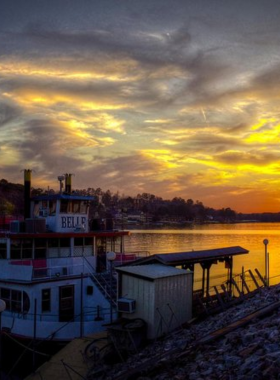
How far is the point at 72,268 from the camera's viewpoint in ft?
82.3

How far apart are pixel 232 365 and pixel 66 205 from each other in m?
18.9

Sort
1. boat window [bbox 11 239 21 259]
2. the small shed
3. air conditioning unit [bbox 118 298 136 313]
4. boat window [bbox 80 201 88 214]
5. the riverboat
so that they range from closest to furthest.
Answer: the small shed < air conditioning unit [bbox 118 298 136 313] < the riverboat < boat window [bbox 11 239 21 259] < boat window [bbox 80 201 88 214]

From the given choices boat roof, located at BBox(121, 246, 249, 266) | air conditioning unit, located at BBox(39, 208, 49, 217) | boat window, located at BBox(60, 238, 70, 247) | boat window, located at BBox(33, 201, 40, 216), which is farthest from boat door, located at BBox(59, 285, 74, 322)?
boat window, located at BBox(33, 201, 40, 216)

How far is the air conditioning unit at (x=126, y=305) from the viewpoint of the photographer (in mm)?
18609

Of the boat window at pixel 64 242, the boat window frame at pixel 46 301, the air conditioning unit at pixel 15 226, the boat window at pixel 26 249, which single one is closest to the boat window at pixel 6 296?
the boat window at pixel 26 249

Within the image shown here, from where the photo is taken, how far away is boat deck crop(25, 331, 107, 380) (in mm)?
17156

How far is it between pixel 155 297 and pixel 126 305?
1.32m

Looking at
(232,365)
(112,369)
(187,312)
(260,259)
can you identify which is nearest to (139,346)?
(112,369)

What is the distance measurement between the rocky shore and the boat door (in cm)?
744

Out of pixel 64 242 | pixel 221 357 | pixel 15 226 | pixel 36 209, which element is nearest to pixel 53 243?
pixel 64 242

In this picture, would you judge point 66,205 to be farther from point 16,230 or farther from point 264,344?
point 264,344

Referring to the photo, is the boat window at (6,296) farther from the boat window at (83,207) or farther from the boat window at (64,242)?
the boat window at (83,207)

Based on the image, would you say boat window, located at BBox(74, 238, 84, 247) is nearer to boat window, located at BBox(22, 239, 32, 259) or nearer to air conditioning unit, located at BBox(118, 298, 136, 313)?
boat window, located at BBox(22, 239, 32, 259)

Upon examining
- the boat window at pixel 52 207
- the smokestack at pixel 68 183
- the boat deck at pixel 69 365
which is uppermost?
the smokestack at pixel 68 183
